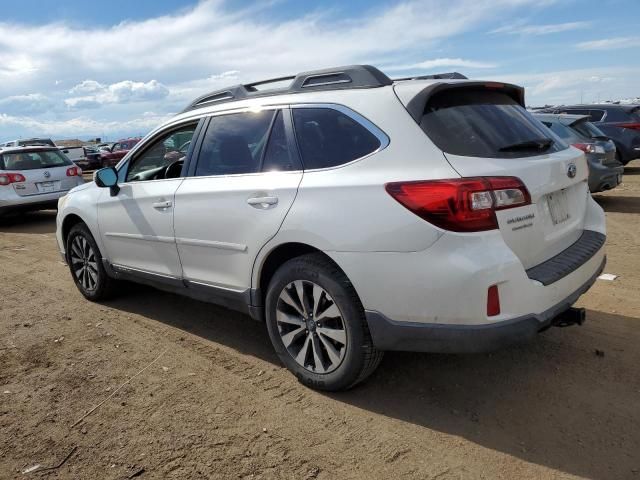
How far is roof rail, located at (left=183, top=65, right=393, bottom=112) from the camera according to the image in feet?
10.3

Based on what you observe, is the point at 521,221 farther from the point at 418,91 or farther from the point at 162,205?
the point at 162,205

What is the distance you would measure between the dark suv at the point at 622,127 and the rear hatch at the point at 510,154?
10554 millimetres

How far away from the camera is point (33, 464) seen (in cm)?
273

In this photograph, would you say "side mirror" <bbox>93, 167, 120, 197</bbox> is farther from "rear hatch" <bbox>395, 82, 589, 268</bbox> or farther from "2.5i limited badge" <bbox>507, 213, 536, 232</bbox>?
"2.5i limited badge" <bbox>507, 213, 536, 232</bbox>

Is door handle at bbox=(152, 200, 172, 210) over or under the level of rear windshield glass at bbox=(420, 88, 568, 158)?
under

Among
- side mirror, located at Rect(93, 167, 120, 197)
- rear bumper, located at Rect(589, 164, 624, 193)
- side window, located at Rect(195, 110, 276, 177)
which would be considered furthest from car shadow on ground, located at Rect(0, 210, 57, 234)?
rear bumper, located at Rect(589, 164, 624, 193)

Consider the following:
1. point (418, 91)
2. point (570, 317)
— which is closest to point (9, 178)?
point (418, 91)

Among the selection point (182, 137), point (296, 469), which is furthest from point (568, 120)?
point (296, 469)

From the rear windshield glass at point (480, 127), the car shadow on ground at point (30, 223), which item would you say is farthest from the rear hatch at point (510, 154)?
the car shadow on ground at point (30, 223)

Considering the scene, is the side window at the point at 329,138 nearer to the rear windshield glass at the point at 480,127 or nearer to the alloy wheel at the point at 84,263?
the rear windshield glass at the point at 480,127

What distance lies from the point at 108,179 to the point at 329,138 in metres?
2.35

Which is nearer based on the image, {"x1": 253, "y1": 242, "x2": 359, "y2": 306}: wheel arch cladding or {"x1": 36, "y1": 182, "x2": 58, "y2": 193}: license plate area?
{"x1": 253, "y1": 242, "x2": 359, "y2": 306}: wheel arch cladding

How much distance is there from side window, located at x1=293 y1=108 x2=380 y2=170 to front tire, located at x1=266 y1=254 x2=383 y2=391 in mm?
588

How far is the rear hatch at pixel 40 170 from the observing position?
34.2 ft
